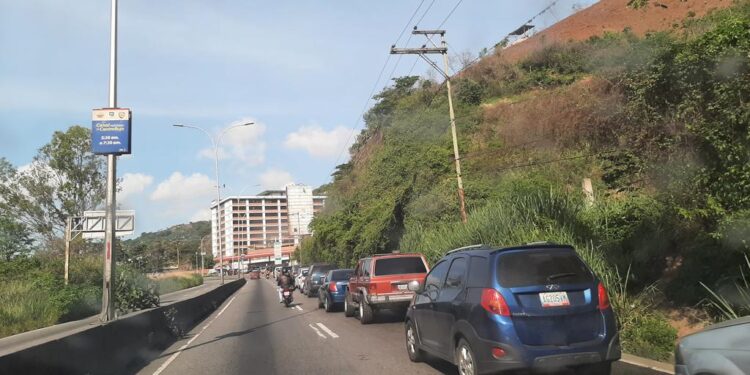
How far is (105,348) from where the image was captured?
31.6ft

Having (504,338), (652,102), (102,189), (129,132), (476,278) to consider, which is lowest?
(504,338)

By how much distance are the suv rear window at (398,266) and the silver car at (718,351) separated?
11.0 metres

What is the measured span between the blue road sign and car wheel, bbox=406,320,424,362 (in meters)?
7.28

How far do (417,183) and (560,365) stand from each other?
24211 mm

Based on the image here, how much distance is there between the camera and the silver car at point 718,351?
13.9ft

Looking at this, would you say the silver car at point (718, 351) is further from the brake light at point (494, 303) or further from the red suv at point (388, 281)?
the red suv at point (388, 281)

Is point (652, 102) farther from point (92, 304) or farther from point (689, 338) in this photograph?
point (92, 304)

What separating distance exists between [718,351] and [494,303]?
242 centimetres

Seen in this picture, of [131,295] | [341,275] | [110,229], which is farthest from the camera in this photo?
[341,275]

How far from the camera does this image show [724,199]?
8.25 m

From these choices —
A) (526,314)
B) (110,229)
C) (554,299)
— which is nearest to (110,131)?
(110,229)

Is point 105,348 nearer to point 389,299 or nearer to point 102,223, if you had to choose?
point 102,223

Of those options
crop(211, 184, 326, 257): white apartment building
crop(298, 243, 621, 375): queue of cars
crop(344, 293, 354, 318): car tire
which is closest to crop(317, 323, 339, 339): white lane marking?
crop(344, 293, 354, 318): car tire

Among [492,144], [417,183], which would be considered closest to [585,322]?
[417,183]
